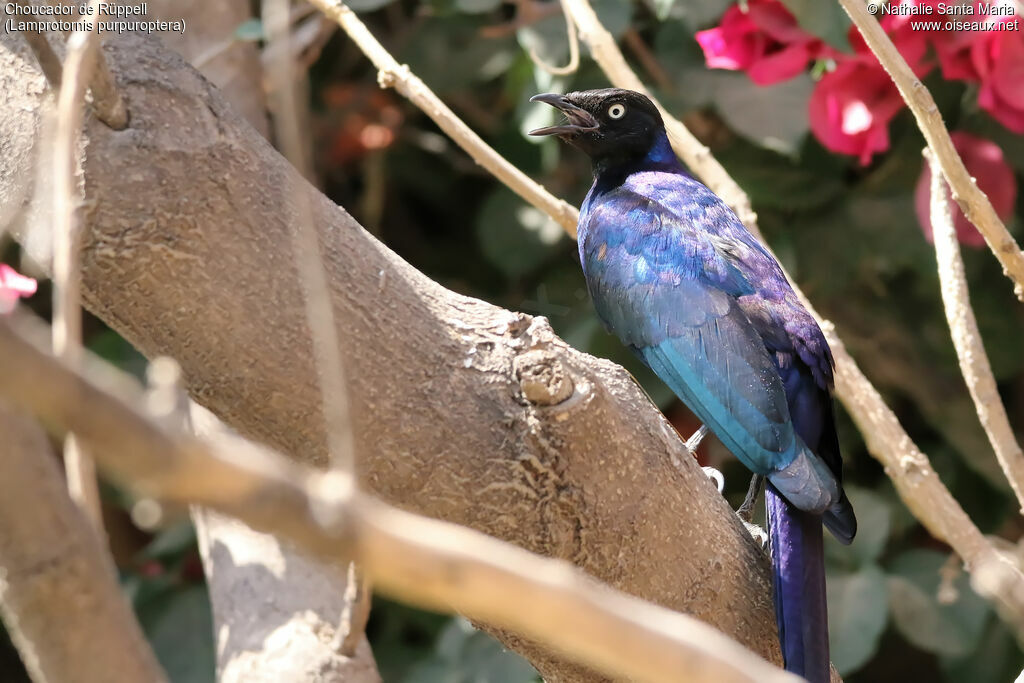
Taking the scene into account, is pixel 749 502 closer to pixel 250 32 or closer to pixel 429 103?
pixel 429 103

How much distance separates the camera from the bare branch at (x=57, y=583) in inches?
25.3

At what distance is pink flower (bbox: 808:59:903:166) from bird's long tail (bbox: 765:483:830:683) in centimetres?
91

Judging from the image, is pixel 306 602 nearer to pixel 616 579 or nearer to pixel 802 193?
pixel 616 579

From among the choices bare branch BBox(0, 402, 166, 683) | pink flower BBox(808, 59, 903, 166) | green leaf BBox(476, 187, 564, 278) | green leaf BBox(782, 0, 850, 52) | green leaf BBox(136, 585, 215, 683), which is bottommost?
green leaf BBox(136, 585, 215, 683)

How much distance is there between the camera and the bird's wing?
1838 millimetres

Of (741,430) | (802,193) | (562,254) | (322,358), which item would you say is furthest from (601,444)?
(562,254)

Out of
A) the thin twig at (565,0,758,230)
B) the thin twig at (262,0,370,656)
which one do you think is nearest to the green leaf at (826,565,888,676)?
the thin twig at (565,0,758,230)

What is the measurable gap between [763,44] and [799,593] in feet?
4.02

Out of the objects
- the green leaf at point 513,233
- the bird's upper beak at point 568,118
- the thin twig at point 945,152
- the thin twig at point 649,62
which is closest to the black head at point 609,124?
the bird's upper beak at point 568,118

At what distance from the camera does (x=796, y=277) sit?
9.10ft

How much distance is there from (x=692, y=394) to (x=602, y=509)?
0.58 m

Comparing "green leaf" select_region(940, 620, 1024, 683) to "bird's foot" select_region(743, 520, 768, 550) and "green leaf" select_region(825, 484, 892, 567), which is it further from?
"bird's foot" select_region(743, 520, 768, 550)

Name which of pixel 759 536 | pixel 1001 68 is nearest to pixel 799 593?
pixel 759 536

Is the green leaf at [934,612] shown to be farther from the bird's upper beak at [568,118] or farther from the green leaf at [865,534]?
the bird's upper beak at [568,118]
